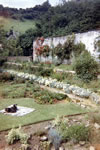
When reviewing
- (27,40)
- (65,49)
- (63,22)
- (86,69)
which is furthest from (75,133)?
(63,22)

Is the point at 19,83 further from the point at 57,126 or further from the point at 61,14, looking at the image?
the point at 61,14

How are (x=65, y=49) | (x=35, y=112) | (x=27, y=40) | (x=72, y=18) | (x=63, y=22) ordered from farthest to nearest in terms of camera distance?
(x=63, y=22) < (x=72, y=18) < (x=27, y=40) < (x=65, y=49) < (x=35, y=112)

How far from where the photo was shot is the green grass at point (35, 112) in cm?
348

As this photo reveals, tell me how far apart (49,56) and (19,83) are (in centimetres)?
687

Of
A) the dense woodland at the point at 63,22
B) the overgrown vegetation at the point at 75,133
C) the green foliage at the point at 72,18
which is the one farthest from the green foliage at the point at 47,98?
the green foliage at the point at 72,18

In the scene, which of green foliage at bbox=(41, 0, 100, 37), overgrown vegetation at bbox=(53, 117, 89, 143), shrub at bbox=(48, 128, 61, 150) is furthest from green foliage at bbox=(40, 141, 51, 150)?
green foliage at bbox=(41, 0, 100, 37)

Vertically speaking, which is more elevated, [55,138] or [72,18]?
[72,18]

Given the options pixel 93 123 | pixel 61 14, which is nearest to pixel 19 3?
pixel 93 123

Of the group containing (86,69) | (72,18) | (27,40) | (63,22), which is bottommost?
(86,69)

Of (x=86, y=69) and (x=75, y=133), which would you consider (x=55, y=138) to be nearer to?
(x=75, y=133)

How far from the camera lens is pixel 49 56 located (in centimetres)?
1452

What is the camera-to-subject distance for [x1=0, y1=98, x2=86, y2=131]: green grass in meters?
3.48

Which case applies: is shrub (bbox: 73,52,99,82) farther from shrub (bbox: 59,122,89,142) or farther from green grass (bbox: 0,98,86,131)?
shrub (bbox: 59,122,89,142)

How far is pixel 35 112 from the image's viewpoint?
4.13 meters
